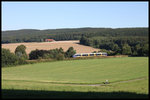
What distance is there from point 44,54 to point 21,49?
28.4 ft

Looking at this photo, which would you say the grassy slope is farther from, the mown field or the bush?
the bush

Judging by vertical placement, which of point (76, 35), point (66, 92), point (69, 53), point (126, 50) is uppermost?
point (76, 35)

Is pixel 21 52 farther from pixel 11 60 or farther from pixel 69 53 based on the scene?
pixel 11 60

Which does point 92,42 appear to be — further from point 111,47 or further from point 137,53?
point 137,53

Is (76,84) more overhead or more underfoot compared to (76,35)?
more underfoot

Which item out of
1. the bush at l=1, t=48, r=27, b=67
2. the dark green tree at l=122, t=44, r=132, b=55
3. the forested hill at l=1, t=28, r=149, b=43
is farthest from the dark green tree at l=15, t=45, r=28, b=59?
the forested hill at l=1, t=28, r=149, b=43

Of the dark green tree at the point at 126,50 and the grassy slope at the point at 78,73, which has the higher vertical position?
the dark green tree at the point at 126,50

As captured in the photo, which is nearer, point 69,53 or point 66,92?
point 66,92

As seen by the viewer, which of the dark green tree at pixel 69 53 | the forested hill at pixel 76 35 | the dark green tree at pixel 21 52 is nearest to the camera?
the dark green tree at pixel 21 52

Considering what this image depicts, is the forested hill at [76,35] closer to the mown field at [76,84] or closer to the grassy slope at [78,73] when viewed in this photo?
the grassy slope at [78,73]

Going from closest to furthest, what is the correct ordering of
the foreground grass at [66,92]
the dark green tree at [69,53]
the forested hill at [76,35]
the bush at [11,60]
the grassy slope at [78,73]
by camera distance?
the foreground grass at [66,92], the grassy slope at [78,73], the bush at [11,60], the dark green tree at [69,53], the forested hill at [76,35]

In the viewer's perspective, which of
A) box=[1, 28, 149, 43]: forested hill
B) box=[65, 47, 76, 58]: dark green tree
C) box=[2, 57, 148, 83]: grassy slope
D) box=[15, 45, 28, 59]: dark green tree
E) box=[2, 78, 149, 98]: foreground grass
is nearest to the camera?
box=[2, 78, 149, 98]: foreground grass

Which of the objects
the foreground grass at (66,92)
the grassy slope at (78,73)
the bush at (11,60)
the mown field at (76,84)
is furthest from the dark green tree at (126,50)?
the foreground grass at (66,92)

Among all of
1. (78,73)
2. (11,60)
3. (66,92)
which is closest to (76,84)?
(66,92)
